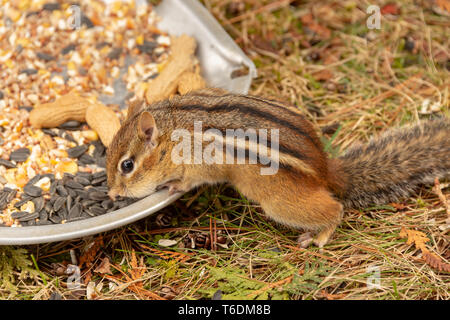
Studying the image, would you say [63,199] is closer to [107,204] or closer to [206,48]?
[107,204]

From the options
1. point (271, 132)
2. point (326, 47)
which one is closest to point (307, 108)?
point (326, 47)

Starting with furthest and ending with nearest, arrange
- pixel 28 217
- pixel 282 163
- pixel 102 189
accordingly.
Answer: pixel 102 189 → pixel 28 217 → pixel 282 163

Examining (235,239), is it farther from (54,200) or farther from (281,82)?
(281,82)

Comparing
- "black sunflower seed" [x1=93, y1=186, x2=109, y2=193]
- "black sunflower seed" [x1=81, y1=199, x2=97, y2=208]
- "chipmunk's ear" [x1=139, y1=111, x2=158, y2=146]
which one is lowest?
"black sunflower seed" [x1=93, y1=186, x2=109, y2=193]

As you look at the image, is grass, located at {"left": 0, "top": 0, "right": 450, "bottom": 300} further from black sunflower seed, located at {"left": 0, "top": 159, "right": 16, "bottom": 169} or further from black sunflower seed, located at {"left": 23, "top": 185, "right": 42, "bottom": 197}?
black sunflower seed, located at {"left": 0, "top": 159, "right": 16, "bottom": 169}

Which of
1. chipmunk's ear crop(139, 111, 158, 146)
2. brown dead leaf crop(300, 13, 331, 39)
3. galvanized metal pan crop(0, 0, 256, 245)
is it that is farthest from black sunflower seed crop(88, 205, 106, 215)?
brown dead leaf crop(300, 13, 331, 39)

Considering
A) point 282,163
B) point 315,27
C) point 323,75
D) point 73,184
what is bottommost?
point 323,75

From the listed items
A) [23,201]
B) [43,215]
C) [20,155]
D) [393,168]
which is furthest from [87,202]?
[393,168]
